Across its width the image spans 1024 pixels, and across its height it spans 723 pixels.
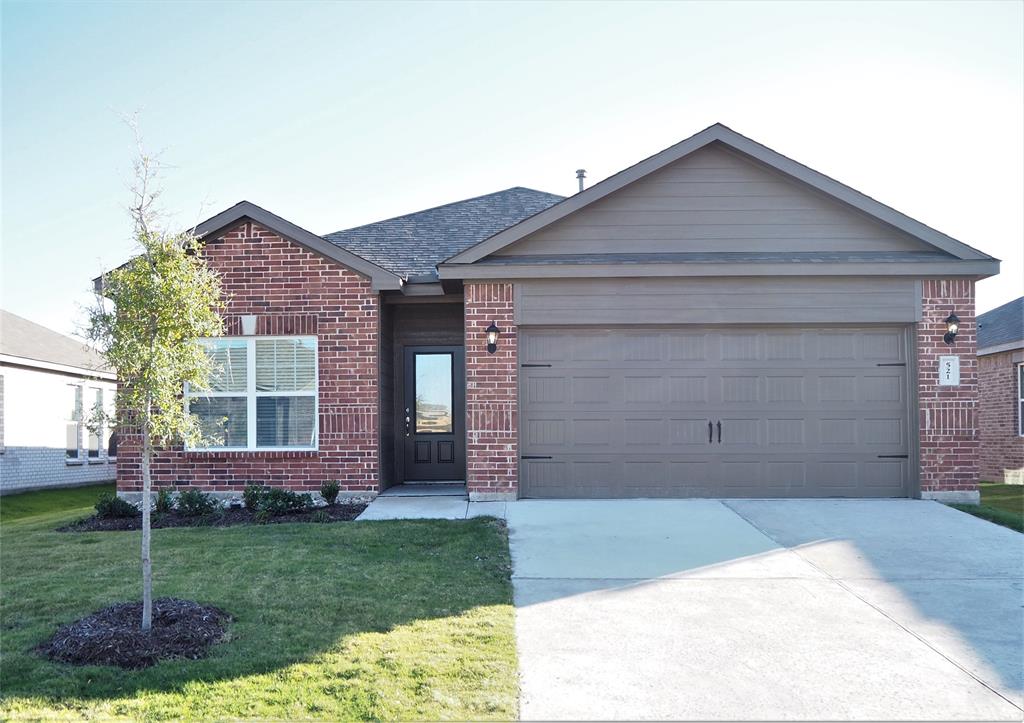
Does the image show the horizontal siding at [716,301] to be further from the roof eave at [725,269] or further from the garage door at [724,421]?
the garage door at [724,421]

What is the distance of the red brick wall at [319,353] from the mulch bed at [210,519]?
838 millimetres

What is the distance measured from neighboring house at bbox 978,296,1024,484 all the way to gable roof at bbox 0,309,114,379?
2013 cm

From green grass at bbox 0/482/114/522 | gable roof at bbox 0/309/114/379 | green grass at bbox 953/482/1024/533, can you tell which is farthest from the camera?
gable roof at bbox 0/309/114/379

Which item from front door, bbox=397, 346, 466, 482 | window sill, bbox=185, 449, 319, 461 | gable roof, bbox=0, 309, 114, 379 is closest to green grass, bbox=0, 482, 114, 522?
gable roof, bbox=0, 309, 114, 379

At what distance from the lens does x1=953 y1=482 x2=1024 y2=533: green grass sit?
30.5 feet

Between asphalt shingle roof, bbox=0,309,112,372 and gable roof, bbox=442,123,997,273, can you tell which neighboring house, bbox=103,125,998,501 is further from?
asphalt shingle roof, bbox=0,309,112,372

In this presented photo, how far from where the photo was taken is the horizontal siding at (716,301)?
10547 millimetres

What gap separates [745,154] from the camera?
10719mm

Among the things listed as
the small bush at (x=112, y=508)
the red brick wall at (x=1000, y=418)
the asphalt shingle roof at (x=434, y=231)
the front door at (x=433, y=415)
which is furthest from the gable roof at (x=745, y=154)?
the red brick wall at (x=1000, y=418)

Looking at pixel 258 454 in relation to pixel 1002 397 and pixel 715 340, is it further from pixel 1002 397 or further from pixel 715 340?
pixel 1002 397

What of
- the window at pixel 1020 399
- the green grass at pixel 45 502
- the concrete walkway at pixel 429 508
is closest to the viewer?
the concrete walkway at pixel 429 508

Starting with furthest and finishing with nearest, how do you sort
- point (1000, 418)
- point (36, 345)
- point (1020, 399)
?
point (36, 345), point (1000, 418), point (1020, 399)

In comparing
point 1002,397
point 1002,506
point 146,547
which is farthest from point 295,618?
point 1002,397

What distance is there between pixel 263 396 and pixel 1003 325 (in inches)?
688
